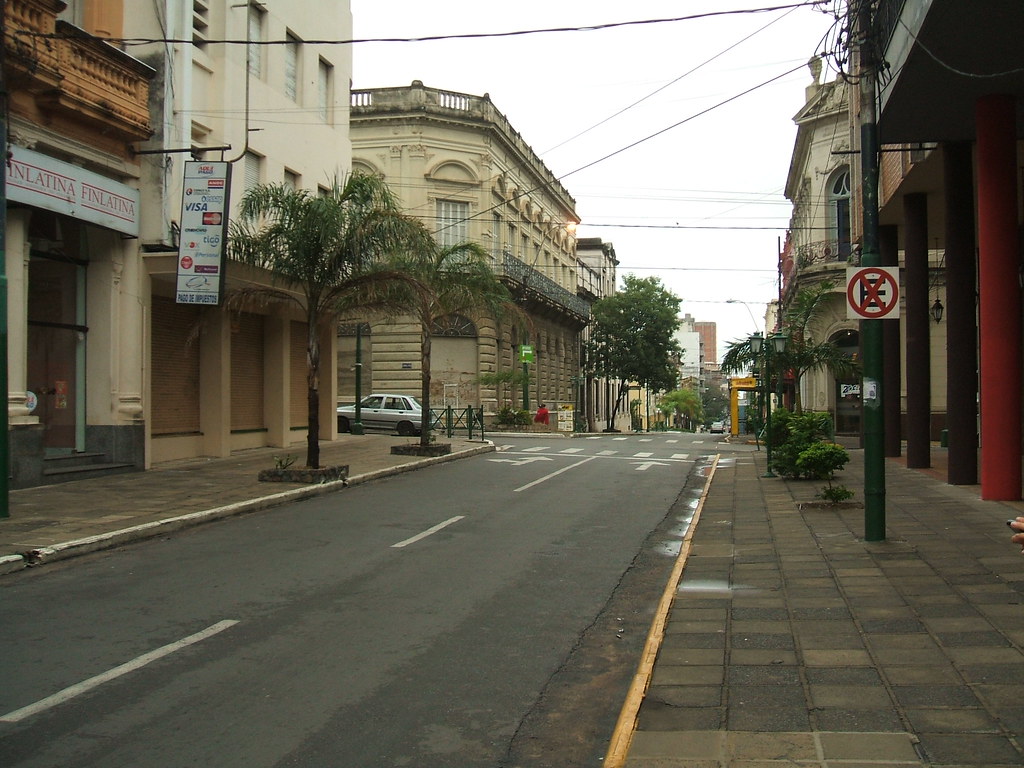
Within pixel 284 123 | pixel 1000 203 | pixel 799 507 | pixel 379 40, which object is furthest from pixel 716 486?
pixel 284 123

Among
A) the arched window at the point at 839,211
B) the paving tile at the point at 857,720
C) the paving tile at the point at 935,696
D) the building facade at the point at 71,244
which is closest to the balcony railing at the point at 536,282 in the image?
the arched window at the point at 839,211

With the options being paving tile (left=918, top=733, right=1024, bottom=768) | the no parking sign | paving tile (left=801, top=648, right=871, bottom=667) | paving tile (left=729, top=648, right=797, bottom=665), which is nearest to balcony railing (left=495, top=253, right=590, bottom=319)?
the no parking sign

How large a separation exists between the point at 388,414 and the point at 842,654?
96.6ft

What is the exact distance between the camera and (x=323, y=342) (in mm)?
26750

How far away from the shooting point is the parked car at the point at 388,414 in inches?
1350

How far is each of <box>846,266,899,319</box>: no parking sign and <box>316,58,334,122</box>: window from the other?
61.9 ft

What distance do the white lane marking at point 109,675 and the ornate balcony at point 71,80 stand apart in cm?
969

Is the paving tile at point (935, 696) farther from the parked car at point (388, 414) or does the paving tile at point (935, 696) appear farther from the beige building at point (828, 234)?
the parked car at point (388, 414)

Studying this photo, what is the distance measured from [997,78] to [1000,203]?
1.58m

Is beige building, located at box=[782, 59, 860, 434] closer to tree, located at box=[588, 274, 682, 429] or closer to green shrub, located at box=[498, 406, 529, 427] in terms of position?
green shrub, located at box=[498, 406, 529, 427]

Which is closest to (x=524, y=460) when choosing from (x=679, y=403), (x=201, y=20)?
(x=201, y=20)

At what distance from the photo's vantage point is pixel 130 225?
16.9 meters

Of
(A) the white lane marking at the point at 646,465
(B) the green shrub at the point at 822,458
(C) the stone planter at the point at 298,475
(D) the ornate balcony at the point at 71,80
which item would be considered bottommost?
(A) the white lane marking at the point at 646,465

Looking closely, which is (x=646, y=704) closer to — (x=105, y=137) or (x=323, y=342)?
(x=105, y=137)
